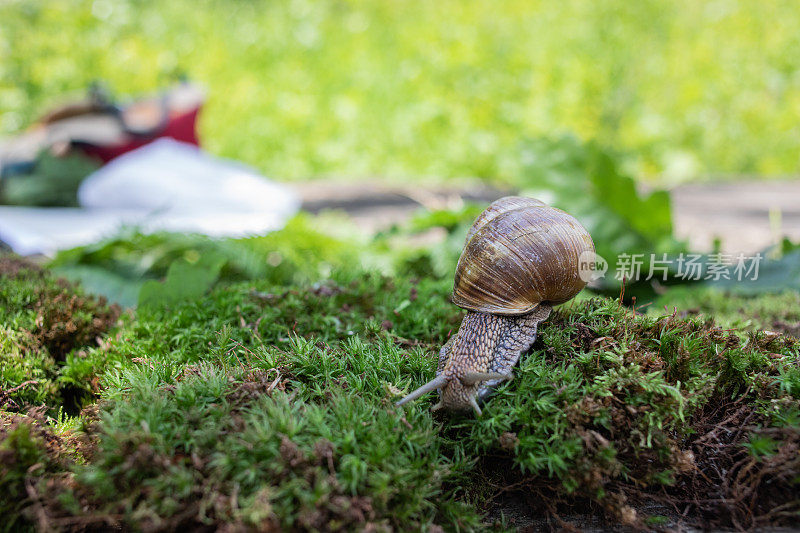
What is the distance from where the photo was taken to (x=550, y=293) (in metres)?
1.42

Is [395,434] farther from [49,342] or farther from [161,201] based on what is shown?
[161,201]

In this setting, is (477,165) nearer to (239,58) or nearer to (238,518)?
(239,58)

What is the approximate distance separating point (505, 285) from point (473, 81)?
6635 mm

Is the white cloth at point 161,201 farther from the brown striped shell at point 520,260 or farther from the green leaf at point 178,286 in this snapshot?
the brown striped shell at point 520,260

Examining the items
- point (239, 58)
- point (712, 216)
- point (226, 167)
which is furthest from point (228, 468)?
point (239, 58)

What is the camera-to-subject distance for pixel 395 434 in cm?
120

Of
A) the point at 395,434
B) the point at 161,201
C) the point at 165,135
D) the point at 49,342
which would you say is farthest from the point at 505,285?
the point at 165,135

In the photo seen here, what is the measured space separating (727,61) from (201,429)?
28.6 ft

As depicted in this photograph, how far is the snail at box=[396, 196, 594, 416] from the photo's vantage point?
53.2 inches

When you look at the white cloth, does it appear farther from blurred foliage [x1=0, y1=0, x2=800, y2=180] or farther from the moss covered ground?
blurred foliage [x1=0, y1=0, x2=800, y2=180]

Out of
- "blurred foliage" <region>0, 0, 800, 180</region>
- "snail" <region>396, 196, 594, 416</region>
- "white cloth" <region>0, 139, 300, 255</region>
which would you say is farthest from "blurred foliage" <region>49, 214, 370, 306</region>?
"blurred foliage" <region>0, 0, 800, 180</region>

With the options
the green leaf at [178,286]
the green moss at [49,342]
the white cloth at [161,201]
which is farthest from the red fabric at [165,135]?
the green leaf at [178,286]

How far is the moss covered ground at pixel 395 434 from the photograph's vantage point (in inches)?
42.4

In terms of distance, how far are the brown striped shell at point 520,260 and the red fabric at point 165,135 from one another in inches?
164
